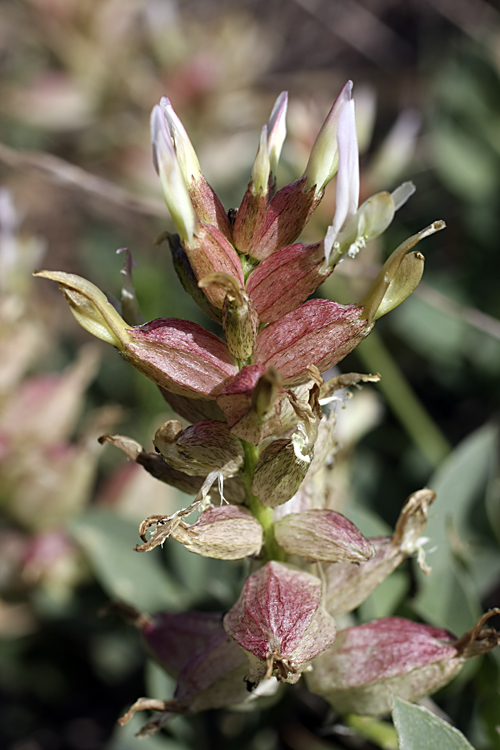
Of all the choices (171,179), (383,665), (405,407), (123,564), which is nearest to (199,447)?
(171,179)

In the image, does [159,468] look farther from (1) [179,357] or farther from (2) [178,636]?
(2) [178,636]

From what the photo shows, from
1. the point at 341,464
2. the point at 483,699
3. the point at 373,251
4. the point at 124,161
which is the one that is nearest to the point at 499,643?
the point at 483,699

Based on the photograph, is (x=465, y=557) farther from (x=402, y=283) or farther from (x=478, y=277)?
(x=478, y=277)

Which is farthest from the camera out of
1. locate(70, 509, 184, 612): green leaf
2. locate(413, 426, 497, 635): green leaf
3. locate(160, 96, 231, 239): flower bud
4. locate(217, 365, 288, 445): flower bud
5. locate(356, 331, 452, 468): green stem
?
locate(356, 331, 452, 468): green stem

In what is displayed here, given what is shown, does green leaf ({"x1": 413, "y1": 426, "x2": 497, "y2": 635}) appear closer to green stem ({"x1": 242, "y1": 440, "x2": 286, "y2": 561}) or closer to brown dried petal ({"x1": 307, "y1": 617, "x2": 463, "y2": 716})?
brown dried petal ({"x1": 307, "y1": 617, "x2": 463, "y2": 716})

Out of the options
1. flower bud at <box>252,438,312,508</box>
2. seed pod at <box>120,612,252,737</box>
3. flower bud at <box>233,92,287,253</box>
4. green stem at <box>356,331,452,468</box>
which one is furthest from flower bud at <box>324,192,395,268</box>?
green stem at <box>356,331,452,468</box>

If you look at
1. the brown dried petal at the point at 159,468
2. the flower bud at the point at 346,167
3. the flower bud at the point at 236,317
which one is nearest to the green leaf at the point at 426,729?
the brown dried petal at the point at 159,468

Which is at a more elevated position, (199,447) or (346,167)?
(346,167)
